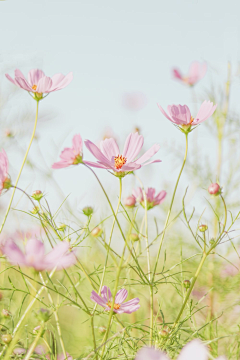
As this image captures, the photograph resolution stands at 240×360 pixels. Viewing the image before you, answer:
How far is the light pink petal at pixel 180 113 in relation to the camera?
1.57 feet

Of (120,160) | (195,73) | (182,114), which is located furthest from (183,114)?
(195,73)

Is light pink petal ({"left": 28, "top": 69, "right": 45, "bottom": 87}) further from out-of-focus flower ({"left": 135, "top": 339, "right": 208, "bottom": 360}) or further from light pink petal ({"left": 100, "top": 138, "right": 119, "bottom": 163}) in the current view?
out-of-focus flower ({"left": 135, "top": 339, "right": 208, "bottom": 360})

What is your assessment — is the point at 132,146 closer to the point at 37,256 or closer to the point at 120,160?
the point at 120,160

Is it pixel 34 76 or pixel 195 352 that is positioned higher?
pixel 34 76

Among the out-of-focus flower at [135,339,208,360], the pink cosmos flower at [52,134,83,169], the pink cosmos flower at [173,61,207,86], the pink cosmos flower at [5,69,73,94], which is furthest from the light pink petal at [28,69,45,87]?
the pink cosmos flower at [173,61,207,86]

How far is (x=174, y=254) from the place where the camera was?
1062mm

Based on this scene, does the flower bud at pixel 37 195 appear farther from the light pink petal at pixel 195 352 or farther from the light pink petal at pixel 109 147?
the light pink petal at pixel 195 352

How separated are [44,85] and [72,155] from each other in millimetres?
124

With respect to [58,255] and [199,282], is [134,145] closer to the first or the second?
[58,255]

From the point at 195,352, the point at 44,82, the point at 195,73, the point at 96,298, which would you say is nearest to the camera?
the point at 195,352

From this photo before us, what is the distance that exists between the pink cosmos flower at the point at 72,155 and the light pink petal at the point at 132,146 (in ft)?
0.22

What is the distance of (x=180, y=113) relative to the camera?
0.48 metres

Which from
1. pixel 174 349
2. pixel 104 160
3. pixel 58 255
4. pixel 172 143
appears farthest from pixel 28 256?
pixel 172 143

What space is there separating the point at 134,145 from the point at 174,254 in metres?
0.66
